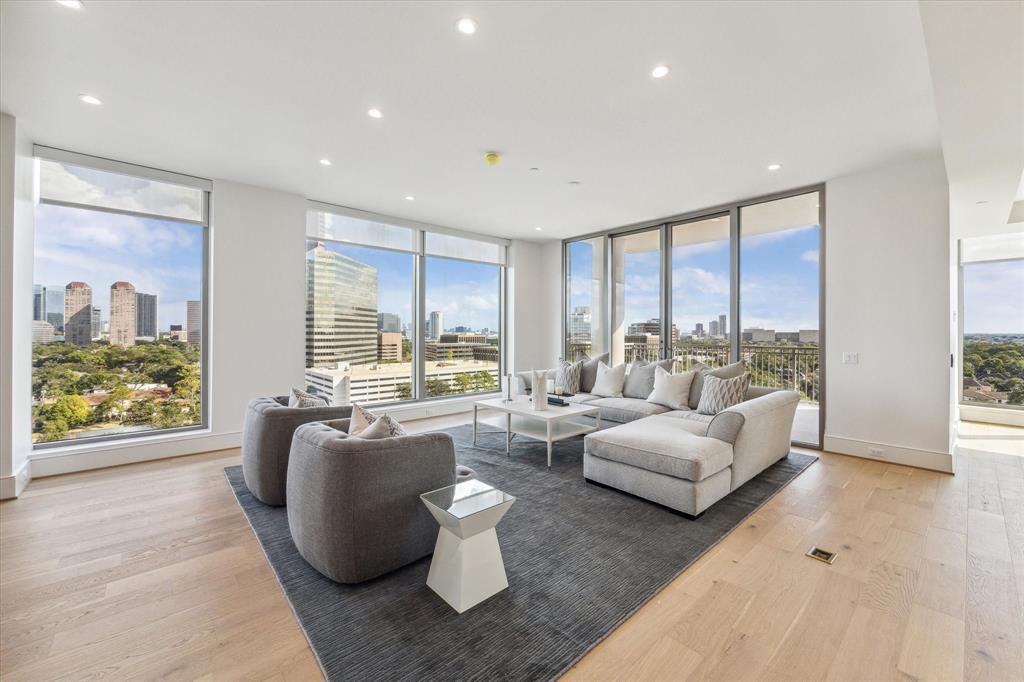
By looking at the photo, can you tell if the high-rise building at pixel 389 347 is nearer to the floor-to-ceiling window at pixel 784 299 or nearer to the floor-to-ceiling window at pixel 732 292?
the floor-to-ceiling window at pixel 732 292

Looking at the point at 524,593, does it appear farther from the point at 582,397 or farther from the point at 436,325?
the point at 436,325

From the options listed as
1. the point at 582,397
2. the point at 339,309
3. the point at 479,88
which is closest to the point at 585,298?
the point at 582,397

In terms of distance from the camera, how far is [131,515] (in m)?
2.81

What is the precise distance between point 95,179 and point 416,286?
3.30 m

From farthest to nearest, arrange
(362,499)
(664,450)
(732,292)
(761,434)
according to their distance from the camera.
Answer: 1. (732,292)
2. (761,434)
3. (664,450)
4. (362,499)

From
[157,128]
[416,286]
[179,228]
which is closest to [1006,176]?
[416,286]

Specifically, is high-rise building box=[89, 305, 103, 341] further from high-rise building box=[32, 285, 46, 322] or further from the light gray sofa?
the light gray sofa

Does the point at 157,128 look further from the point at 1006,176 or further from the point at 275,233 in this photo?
the point at 1006,176

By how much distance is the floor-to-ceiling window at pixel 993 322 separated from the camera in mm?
5352

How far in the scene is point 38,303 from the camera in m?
3.59

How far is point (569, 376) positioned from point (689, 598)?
12.5 ft

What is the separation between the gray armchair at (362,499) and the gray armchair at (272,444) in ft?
2.55

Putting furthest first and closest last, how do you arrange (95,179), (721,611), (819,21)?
(95,179) < (819,21) < (721,611)

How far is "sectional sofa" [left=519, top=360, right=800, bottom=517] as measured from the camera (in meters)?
2.74
